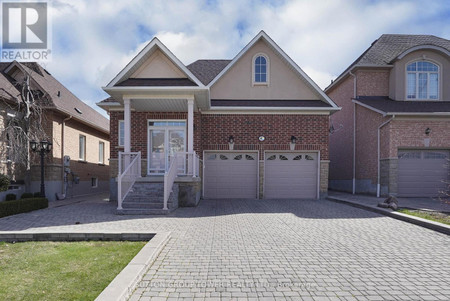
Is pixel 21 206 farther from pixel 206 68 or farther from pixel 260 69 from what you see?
pixel 260 69

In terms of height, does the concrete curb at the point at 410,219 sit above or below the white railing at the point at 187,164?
below

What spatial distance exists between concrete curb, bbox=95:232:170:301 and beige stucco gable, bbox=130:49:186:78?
7.44 metres

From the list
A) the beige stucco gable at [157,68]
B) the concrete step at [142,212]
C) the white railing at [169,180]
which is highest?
the beige stucco gable at [157,68]

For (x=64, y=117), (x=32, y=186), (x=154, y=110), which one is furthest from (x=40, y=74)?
A: (x=154, y=110)

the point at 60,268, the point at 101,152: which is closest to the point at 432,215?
the point at 60,268

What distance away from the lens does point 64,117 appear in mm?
14734

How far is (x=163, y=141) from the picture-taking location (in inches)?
497

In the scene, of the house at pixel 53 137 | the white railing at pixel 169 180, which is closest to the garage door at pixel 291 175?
the white railing at pixel 169 180

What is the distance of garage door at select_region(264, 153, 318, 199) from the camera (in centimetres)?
1349

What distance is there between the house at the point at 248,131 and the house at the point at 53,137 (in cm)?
326

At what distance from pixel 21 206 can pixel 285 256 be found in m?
9.35

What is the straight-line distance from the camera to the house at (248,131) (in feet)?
41.2

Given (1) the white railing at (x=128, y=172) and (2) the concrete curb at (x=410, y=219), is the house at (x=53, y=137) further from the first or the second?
(2) the concrete curb at (x=410, y=219)

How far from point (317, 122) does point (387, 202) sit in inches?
199
